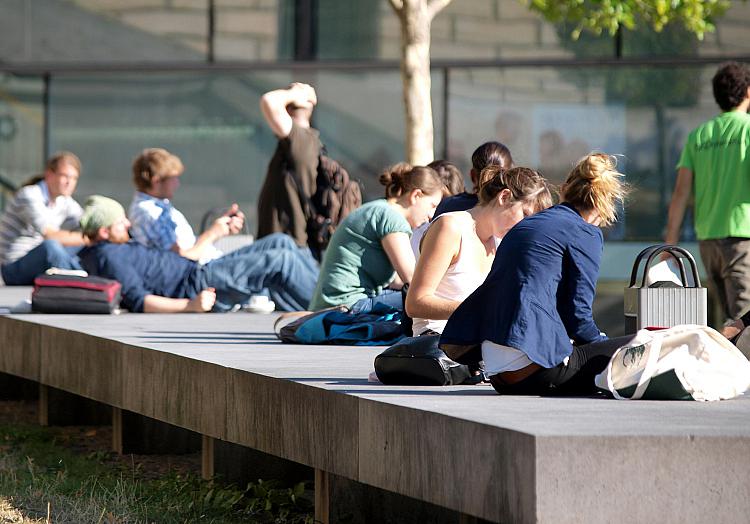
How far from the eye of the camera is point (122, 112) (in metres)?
16.7

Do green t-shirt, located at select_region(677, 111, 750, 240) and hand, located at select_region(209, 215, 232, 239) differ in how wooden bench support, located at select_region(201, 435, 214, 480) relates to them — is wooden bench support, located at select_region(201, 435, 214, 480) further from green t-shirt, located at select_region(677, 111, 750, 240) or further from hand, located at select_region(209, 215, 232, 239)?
hand, located at select_region(209, 215, 232, 239)

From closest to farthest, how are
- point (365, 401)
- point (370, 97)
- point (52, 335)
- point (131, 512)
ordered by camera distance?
1. point (365, 401)
2. point (131, 512)
3. point (52, 335)
4. point (370, 97)

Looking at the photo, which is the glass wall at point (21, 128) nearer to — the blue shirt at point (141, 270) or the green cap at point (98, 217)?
the green cap at point (98, 217)

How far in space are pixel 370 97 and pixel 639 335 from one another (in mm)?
11802

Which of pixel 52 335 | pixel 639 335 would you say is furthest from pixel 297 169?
pixel 639 335

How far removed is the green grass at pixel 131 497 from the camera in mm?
5797

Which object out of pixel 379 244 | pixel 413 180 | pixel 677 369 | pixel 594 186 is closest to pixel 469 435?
pixel 677 369

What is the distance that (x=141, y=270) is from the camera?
32.2 ft

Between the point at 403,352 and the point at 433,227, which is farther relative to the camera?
the point at 433,227

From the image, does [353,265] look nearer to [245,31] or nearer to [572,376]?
[572,376]

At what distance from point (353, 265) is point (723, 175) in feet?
7.49

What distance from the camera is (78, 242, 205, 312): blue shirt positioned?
9656mm

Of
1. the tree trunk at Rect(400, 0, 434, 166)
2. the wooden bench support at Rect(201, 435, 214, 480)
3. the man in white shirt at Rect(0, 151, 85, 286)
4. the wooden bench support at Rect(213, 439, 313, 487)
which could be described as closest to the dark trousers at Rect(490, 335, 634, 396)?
the wooden bench support at Rect(213, 439, 313, 487)

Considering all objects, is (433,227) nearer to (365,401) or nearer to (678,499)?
(365,401)
